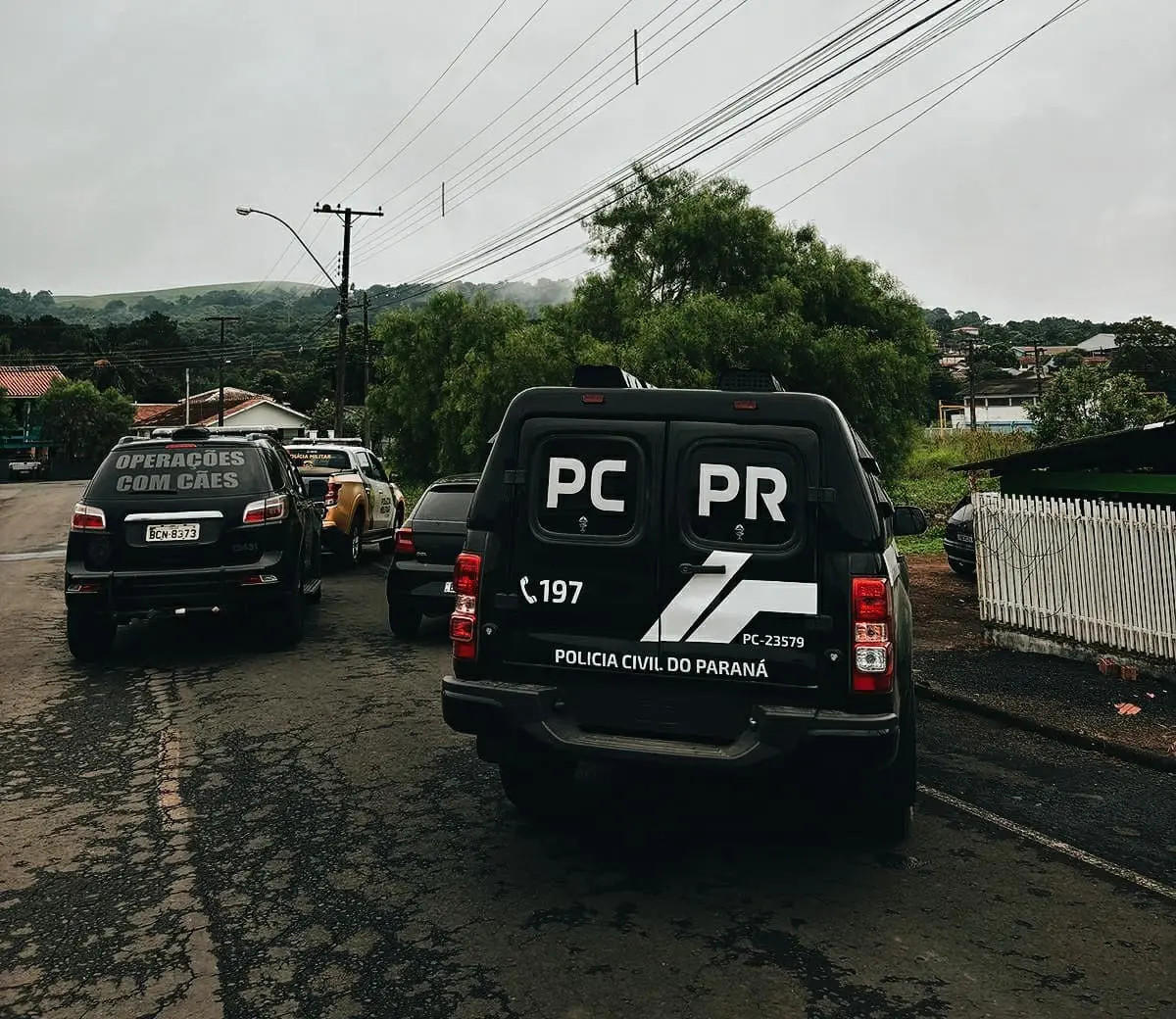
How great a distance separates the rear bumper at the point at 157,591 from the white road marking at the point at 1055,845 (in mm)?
5689

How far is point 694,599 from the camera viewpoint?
429cm

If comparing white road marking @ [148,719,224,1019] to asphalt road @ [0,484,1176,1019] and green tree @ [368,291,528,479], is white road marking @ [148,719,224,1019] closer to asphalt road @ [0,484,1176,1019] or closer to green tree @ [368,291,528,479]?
asphalt road @ [0,484,1176,1019]

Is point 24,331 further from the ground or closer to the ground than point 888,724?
further from the ground

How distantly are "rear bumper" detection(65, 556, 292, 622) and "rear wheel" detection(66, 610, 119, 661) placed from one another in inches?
8.9

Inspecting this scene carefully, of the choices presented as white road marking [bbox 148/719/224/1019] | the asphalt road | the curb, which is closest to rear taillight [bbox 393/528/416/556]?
the asphalt road

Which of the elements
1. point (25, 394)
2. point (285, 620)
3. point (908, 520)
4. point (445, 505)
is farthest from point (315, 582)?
point (25, 394)

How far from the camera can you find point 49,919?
409 cm

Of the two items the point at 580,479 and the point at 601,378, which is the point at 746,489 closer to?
the point at 580,479

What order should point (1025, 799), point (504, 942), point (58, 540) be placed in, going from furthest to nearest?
point (58, 540) < point (1025, 799) < point (504, 942)

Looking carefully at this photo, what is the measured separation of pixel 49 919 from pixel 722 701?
2739mm

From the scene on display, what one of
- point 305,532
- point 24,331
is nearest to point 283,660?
point 305,532

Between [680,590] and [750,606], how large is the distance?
0.94 ft

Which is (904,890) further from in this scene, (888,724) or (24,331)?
(24,331)

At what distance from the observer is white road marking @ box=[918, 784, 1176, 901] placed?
14.8ft
